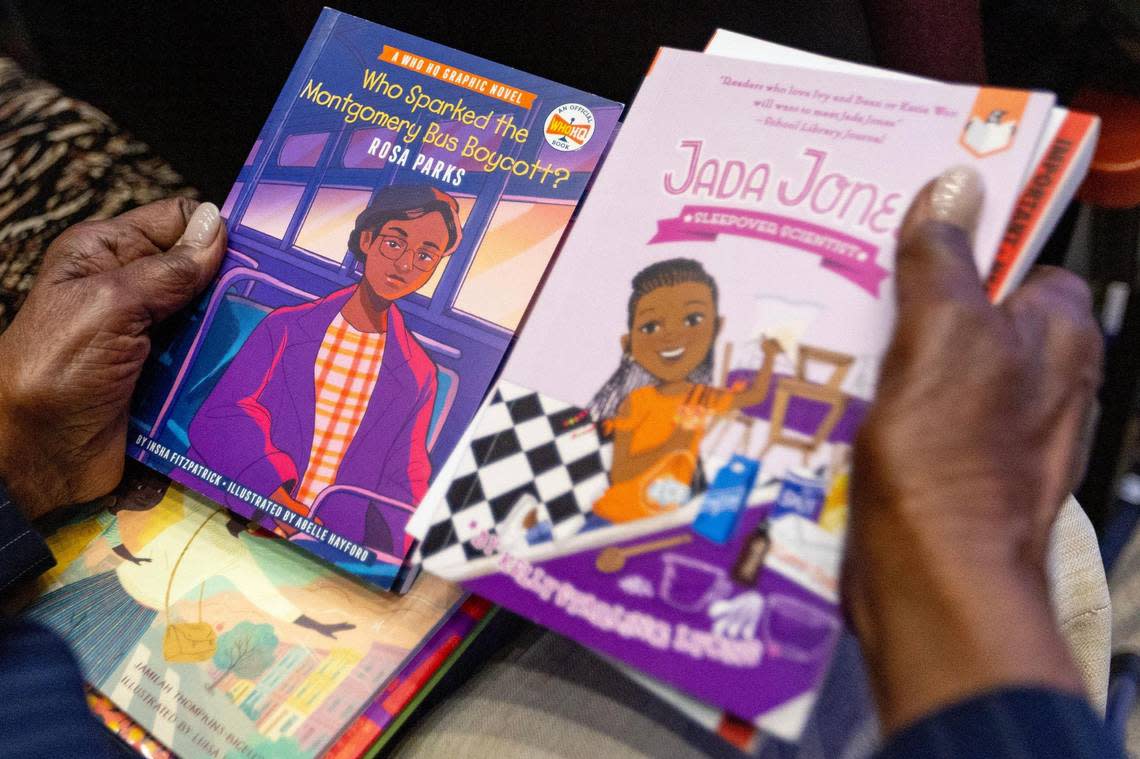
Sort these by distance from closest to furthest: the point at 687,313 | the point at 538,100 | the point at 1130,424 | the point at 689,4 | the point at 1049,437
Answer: the point at 1049,437
the point at 687,313
the point at 538,100
the point at 689,4
the point at 1130,424

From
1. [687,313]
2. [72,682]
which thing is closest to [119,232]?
[72,682]

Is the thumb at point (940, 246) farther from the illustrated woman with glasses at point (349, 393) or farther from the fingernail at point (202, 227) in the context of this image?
the fingernail at point (202, 227)

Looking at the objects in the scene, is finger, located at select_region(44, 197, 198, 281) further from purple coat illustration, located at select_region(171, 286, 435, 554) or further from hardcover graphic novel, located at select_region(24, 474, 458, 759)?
hardcover graphic novel, located at select_region(24, 474, 458, 759)

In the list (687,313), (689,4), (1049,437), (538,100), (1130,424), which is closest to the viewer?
(1049,437)

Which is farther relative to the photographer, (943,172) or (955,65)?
(955,65)

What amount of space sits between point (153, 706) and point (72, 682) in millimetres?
78

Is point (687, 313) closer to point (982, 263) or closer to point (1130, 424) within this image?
point (982, 263)

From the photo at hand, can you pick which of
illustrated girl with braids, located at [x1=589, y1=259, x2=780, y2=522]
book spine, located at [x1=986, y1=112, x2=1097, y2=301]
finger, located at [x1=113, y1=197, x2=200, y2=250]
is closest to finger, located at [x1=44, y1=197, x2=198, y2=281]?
finger, located at [x1=113, y1=197, x2=200, y2=250]

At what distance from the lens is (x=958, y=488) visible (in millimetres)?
529

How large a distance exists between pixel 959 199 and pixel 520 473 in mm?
409

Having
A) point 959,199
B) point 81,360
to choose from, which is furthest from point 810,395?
point 81,360

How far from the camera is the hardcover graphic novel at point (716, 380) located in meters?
0.62

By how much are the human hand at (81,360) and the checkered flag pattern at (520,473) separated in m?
0.42

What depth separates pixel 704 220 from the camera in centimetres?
71
